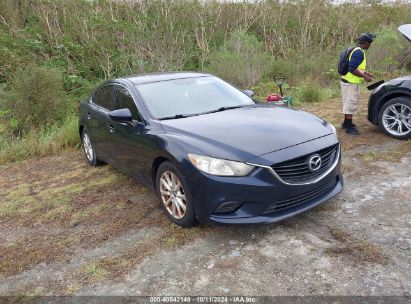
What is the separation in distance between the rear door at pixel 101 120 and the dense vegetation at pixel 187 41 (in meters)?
3.36

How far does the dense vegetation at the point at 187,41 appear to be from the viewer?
11703 mm

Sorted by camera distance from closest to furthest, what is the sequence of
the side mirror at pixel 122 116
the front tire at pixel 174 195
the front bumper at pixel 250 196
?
1. the front bumper at pixel 250 196
2. the front tire at pixel 174 195
3. the side mirror at pixel 122 116

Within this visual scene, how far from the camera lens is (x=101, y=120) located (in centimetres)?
548

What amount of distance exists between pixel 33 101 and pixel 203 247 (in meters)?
6.58

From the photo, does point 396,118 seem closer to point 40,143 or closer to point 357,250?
point 357,250

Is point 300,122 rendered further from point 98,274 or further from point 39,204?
point 39,204

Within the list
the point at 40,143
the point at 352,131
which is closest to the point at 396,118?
the point at 352,131

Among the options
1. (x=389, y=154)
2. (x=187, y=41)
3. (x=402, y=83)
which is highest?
(x=187, y=41)

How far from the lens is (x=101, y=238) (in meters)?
3.95

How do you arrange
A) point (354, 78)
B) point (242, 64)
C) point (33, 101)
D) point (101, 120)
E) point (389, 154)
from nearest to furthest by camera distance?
point (101, 120), point (389, 154), point (354, 78), point (33, 101), point (242, 64)

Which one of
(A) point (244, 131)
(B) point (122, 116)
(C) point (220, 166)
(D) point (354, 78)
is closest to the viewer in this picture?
(C) point (220, 166)

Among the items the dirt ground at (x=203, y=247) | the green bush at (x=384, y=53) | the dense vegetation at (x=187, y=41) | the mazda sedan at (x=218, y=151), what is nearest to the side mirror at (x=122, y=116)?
the mazda sedan at (x=218, y=151)

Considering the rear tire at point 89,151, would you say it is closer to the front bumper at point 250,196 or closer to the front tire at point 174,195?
the front tire at point 174,195

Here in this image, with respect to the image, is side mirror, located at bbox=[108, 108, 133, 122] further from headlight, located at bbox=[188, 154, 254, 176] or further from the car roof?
headlight, located at bbox=[188, 154, 254, 176]
